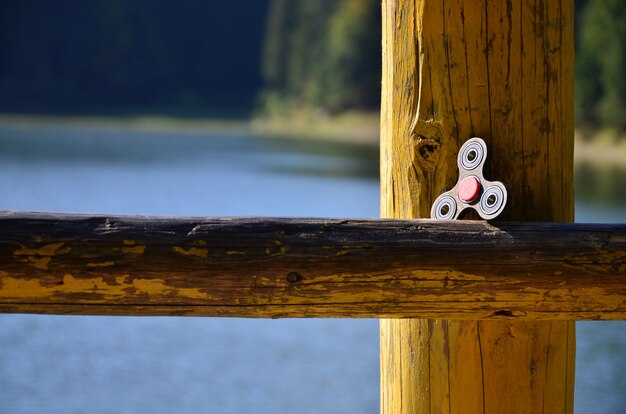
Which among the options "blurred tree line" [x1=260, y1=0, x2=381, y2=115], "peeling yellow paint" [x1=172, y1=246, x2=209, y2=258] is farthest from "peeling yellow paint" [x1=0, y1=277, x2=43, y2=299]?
"blurred tree line" [x1=260, y1=0, x2=381, y2=115]

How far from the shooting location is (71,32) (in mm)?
91438

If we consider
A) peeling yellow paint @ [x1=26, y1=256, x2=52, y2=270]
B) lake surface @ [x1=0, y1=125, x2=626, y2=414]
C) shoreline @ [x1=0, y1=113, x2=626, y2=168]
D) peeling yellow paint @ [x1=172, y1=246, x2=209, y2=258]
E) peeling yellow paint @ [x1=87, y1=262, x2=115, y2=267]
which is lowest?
lake surface @ [x1=0, y1=125, x2=626, y2=414]

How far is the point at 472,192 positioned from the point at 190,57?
97.5 meters

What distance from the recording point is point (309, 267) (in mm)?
1758

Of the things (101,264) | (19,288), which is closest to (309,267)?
(101,264)

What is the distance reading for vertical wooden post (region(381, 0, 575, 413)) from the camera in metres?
1.98

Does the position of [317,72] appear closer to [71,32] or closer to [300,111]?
[300,111]

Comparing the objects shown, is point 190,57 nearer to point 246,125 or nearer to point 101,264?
point 246,125

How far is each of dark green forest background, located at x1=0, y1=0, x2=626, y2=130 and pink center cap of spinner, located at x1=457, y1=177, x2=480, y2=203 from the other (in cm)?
3842

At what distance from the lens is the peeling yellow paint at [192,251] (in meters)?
1.73

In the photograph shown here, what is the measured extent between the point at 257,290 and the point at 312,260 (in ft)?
0.35

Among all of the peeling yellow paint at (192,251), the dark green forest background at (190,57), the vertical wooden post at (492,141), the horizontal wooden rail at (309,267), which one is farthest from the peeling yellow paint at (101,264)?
the dark green forest background at (190,57)

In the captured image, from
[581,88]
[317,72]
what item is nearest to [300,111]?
[317,72]

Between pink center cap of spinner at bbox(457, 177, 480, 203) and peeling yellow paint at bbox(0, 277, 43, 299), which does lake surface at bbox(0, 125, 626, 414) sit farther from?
peeling yellow paint at bbox(0, 277, 43, 299)
